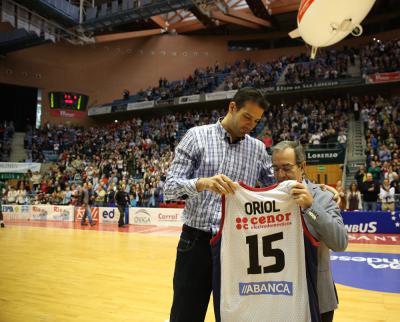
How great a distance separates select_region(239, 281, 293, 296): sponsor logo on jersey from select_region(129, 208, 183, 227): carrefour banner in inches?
387

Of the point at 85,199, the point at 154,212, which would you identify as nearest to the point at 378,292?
the point at 154,212

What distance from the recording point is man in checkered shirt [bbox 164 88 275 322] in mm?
1937

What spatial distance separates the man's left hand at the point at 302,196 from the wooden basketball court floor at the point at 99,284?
8.15 ft

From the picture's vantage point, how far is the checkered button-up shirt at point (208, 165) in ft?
6.43

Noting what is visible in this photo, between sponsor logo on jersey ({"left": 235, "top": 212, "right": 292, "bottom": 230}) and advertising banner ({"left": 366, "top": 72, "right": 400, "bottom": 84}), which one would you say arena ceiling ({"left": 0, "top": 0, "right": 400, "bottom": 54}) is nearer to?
advertising banner ({"left": 366, "top": 72, "right": 400, "bottom": 84})

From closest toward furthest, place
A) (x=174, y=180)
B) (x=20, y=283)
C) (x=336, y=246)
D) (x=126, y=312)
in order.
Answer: (x=336, y=246) < (x=174, y=180) < (x=126, y=312) < (x=20, y=283)

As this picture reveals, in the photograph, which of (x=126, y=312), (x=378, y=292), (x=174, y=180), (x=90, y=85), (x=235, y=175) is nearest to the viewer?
(x=174, y=180)

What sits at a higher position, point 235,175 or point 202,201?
point 235,175

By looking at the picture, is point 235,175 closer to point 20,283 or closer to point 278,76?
point 20,283

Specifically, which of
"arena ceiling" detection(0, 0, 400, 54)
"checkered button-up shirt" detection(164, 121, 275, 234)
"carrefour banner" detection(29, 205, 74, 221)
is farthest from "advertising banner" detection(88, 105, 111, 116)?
"checkered button-up shirt" detection(164, 121, 275, 234)

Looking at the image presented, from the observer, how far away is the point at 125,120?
25.7 m

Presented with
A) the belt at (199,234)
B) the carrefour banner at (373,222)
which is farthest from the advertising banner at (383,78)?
the belt at (199,234)

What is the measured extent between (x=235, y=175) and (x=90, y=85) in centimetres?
2528

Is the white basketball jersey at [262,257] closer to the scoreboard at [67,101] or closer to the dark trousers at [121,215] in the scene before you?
the dark trousers at [121,215]
